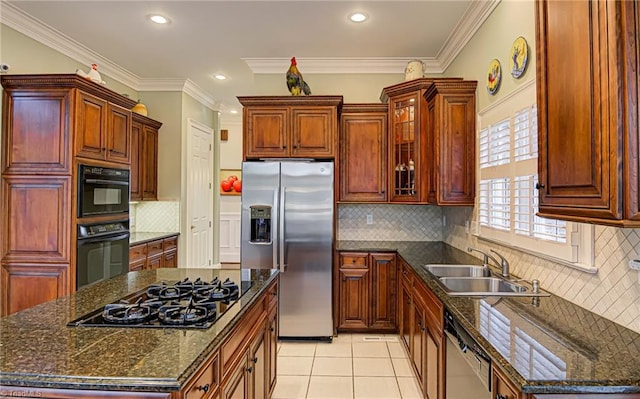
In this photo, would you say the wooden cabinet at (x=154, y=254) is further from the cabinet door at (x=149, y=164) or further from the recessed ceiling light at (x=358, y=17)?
the recessed ceiling light at (x=358, y=17)

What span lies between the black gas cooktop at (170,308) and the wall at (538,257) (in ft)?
5.40

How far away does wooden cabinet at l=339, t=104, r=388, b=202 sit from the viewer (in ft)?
12.8

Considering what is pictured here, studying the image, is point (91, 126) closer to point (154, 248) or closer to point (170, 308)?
point (154, 248)

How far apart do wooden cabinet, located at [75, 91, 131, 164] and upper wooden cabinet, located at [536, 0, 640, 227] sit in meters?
3.30

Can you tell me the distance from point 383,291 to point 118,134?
3.07 m

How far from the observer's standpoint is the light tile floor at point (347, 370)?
105 inches

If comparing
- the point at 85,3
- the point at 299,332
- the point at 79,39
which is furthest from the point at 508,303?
the point at 79,39

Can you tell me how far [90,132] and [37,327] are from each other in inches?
90.7

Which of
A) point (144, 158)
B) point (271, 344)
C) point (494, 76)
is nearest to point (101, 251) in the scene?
point (144, 158)

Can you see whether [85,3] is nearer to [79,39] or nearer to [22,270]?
[79,39]

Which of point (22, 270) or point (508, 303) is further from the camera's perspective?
point (22, 270)

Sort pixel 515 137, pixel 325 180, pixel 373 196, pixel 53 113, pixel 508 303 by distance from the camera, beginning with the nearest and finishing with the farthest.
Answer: pixel 508 303, pixel 515 137, pixel 53 113, pixel 325 180, pixel 373 196

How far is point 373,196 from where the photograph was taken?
3.91 metres

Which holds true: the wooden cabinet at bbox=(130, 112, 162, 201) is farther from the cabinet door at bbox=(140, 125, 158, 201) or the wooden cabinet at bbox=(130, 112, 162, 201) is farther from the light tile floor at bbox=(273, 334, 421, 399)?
the light tile floor at bbox=(273, 334, 421, 399)
